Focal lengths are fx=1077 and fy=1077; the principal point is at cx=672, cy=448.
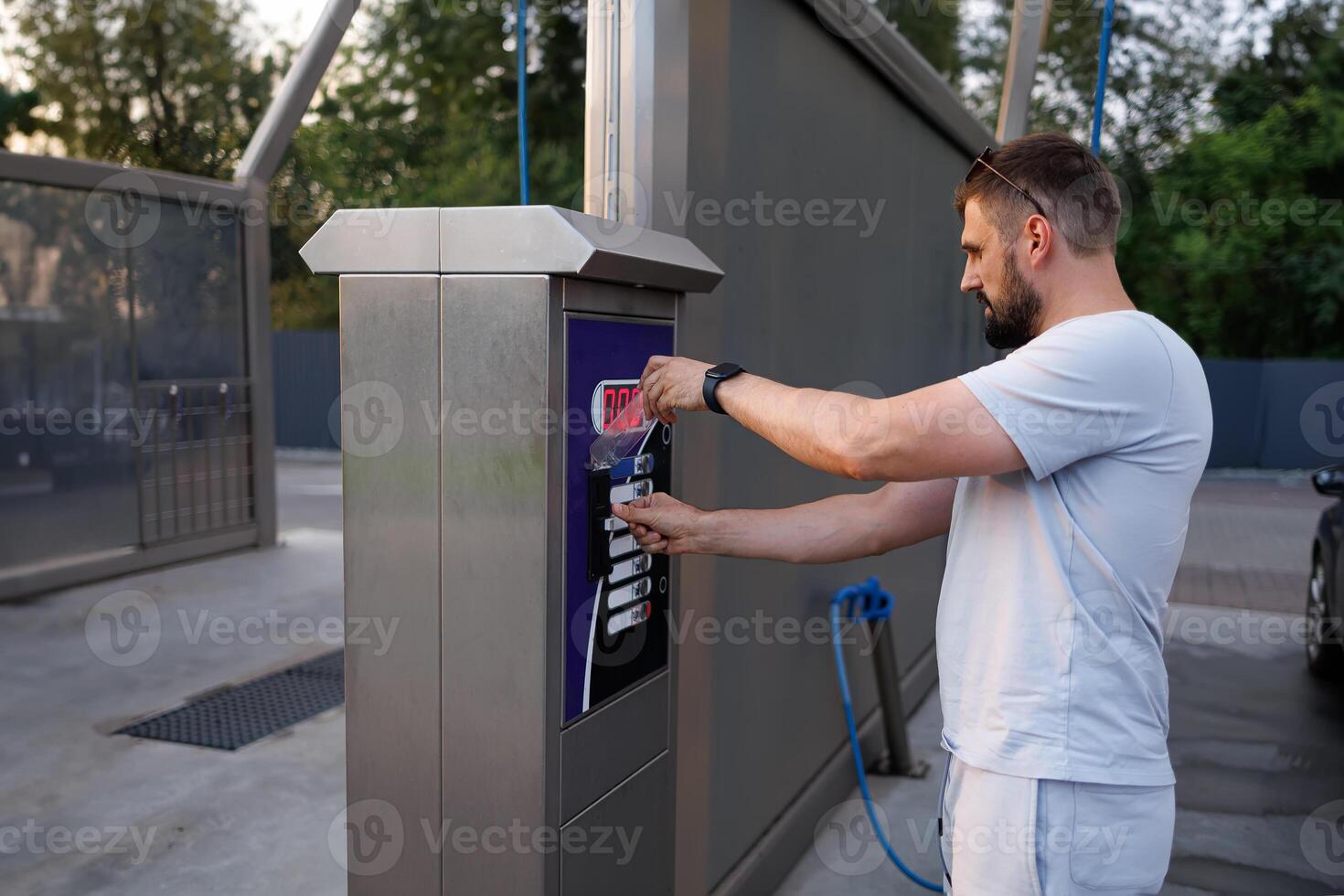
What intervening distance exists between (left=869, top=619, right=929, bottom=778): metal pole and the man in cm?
221

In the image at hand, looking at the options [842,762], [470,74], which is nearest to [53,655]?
[842,762]

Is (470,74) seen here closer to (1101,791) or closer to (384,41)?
(384,41)

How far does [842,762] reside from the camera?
3867 mm

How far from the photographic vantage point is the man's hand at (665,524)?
1.82 m

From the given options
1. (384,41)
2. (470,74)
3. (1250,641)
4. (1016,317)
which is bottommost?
(1250,641)

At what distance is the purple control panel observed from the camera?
5.44 ft

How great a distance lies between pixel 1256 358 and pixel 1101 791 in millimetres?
19568

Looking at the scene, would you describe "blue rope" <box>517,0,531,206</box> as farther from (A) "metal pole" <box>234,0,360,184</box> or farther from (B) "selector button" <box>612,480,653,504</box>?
(A) "metal pole" <box>234,0,360,184</box>
